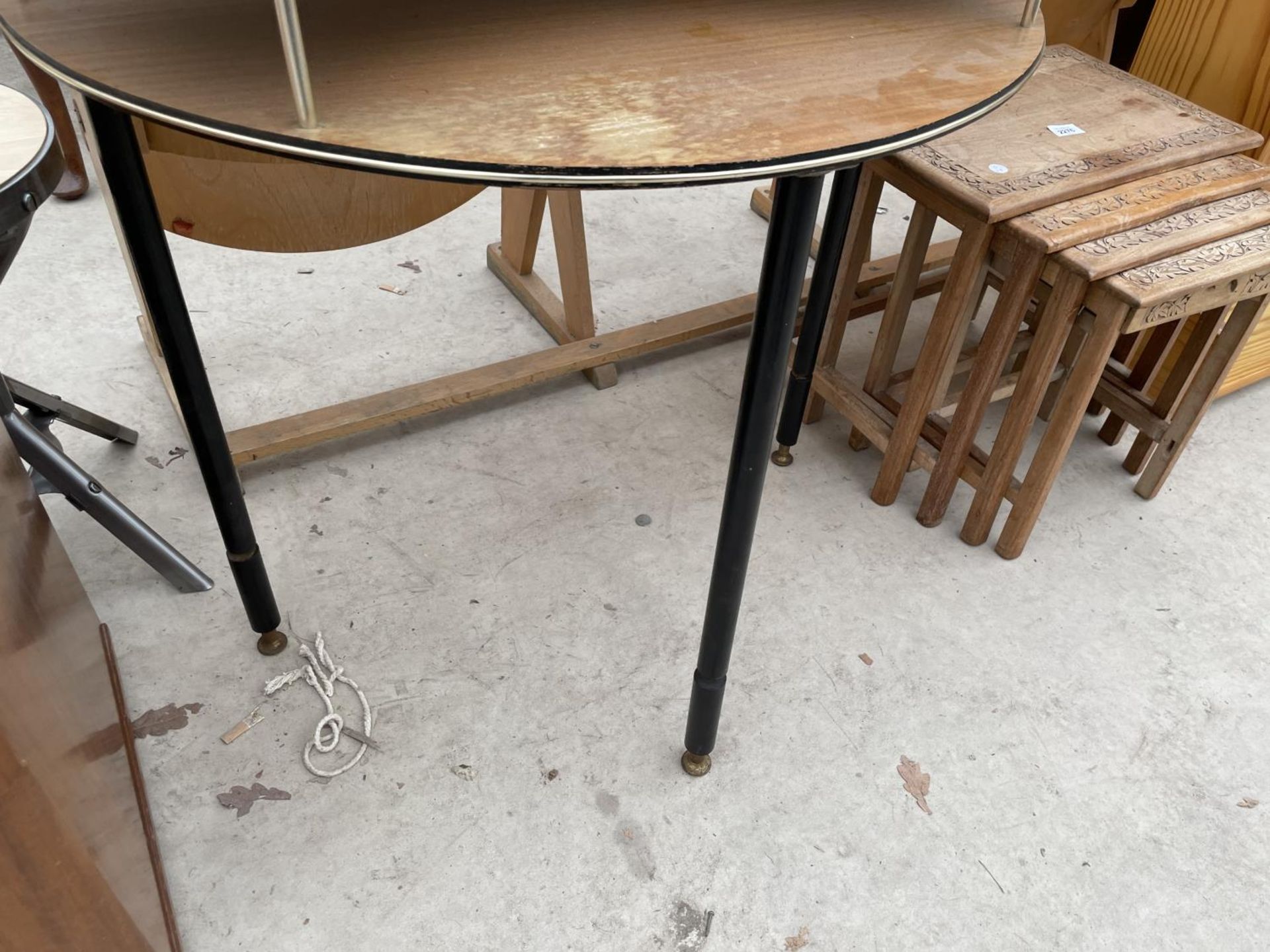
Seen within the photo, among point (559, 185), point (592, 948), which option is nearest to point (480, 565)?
point (592, 948)

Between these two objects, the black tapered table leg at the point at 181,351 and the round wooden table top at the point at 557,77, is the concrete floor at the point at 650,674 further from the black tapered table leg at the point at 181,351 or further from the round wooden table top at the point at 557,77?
the round wooden table top at the point at 557,77

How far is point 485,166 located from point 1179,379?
1591 millimetres

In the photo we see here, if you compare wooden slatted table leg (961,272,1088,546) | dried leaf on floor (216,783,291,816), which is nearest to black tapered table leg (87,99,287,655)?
dried leaf on floor (216,783,291,816)

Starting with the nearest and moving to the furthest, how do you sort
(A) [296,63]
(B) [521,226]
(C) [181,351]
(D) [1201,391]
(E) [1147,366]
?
(A) [296,63] < (C) [181,351] < (D) [1201,391] < (E) [1147,366] < (B) [521,226]

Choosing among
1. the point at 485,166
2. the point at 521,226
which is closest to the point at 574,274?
the point at 521,226

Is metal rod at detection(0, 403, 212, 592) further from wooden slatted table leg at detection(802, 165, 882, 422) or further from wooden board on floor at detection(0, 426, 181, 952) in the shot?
wooden slatted table leg at detection(802, 165, 882, 422)

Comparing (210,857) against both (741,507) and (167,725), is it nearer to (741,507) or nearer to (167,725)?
(167,725)

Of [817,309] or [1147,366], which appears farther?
[1147,366]

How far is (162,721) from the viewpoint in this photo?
1496 mm

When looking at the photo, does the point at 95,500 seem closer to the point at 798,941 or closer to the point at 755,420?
the point at 755,420

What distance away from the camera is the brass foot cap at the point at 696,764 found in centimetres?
145

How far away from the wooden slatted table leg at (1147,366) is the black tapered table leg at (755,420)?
3.79ft

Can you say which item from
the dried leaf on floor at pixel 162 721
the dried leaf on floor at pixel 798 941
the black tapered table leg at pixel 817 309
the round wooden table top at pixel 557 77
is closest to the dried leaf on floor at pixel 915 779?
the dried leaf on floor at pixel 798 941

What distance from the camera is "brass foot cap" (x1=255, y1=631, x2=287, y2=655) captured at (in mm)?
1595
